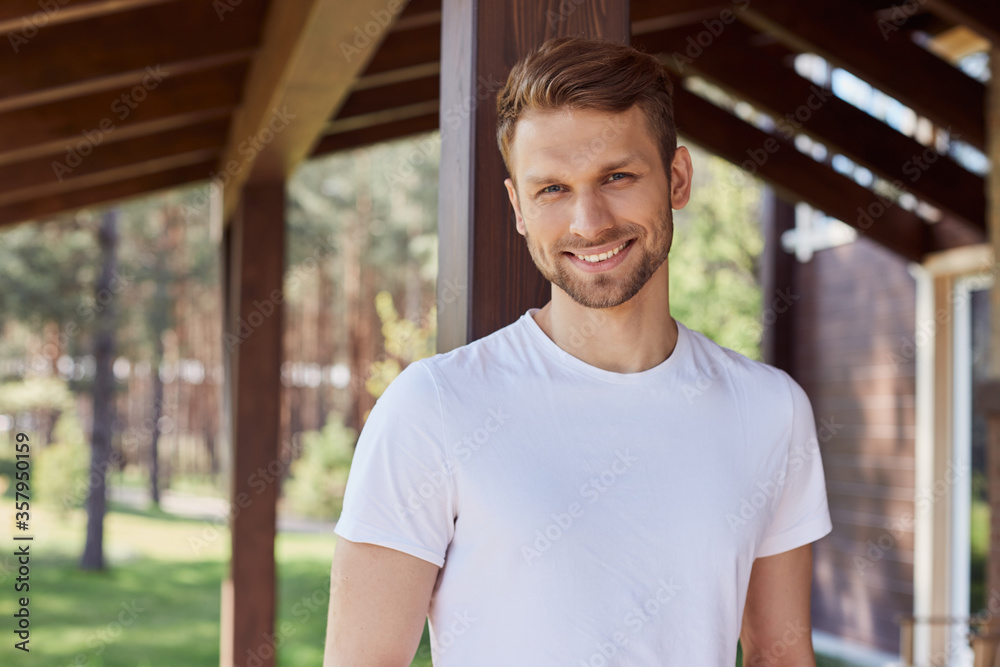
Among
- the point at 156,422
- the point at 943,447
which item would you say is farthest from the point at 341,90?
the point at 156,422

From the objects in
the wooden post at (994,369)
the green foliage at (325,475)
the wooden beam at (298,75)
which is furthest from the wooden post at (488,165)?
the green foliage at (325,475)

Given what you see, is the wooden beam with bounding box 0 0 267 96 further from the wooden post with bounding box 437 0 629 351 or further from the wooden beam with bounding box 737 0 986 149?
the wooden post with bounding box 437 0 629 351

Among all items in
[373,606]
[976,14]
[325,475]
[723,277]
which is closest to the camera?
[373,606]

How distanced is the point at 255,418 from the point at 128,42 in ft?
6.99

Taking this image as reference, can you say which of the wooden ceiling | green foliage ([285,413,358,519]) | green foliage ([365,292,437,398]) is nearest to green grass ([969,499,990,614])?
the wooden ceiling

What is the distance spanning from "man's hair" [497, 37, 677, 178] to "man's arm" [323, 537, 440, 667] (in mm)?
663

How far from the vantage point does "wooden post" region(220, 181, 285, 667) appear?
523 cm

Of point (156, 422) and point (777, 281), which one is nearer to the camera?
point (777, 281)

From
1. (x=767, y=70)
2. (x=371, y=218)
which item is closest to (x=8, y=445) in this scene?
(x=371, y=218)

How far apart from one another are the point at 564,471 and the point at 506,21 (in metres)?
0.79

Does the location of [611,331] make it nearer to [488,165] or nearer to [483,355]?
[483,355]

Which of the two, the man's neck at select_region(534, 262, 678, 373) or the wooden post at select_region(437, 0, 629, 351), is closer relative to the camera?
the man's neck at select_region(534, 262, 678, 373)

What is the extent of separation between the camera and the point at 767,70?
5.75 meters

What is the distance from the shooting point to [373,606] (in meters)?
1.30
